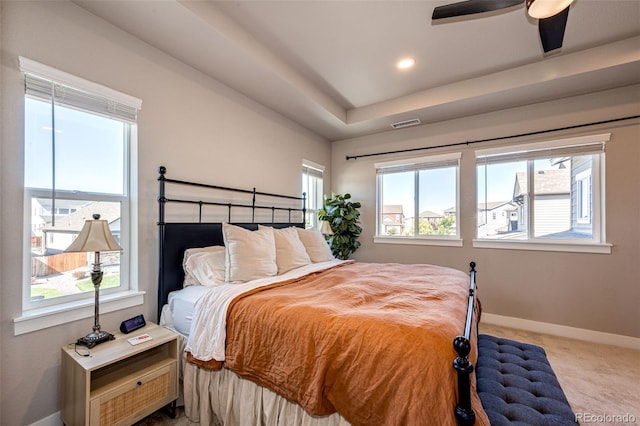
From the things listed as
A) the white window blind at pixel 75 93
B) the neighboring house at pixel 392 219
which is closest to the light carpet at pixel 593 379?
the neighboring house at pixel 392 219

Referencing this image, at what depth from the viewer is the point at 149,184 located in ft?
7.03

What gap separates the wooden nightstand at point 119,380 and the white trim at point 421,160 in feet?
11.5

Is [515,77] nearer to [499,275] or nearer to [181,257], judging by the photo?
[499,275]

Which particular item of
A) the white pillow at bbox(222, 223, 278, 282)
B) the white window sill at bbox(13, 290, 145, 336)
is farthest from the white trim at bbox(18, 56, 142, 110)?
the white window sill at bbox(13, 290, 145, 336)

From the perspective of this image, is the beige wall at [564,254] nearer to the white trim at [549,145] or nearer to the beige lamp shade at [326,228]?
the white trim at [549,145]

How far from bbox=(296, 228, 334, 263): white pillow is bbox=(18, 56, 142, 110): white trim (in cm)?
198

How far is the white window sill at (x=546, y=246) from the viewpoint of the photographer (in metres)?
2.92

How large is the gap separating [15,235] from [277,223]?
7.65 ft

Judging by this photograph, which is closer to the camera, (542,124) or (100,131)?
(100,131)

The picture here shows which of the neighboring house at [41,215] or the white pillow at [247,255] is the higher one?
the neighboring house at [41,215]

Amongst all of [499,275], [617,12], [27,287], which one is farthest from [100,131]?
[499,275]

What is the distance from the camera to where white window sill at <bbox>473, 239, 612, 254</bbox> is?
9.58 feet

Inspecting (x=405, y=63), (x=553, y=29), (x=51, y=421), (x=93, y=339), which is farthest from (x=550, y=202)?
(x=51, y=421)

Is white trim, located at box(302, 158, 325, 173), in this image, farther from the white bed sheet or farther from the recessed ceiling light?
the white bed sheet
